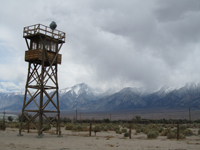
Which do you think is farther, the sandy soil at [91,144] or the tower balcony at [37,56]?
the tower balcony at [37,56]

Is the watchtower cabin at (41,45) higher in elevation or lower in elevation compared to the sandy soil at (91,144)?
higher

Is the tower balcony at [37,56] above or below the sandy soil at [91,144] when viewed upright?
above

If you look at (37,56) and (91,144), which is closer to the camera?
(91,144)

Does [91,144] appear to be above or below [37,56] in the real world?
below

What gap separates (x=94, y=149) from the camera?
53.8 ft

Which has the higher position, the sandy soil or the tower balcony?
the tower balcony

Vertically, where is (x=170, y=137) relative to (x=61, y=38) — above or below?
below

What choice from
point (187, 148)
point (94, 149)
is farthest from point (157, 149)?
point (94, 149)

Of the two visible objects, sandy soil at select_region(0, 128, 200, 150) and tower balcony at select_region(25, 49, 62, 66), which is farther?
tower balcony at select_region(25, 49, 62, 66)

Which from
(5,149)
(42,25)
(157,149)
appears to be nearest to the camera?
(5,149)

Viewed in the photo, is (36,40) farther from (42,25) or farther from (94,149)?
(94,149)

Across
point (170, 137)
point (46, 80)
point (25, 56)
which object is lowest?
point (170, 137)

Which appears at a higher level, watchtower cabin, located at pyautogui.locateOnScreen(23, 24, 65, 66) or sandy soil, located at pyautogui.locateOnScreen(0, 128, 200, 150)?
watchtower cabin, located at pyautogui.locateOnScreen(23, 24, 65, 66)

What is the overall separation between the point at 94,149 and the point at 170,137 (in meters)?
10.9
